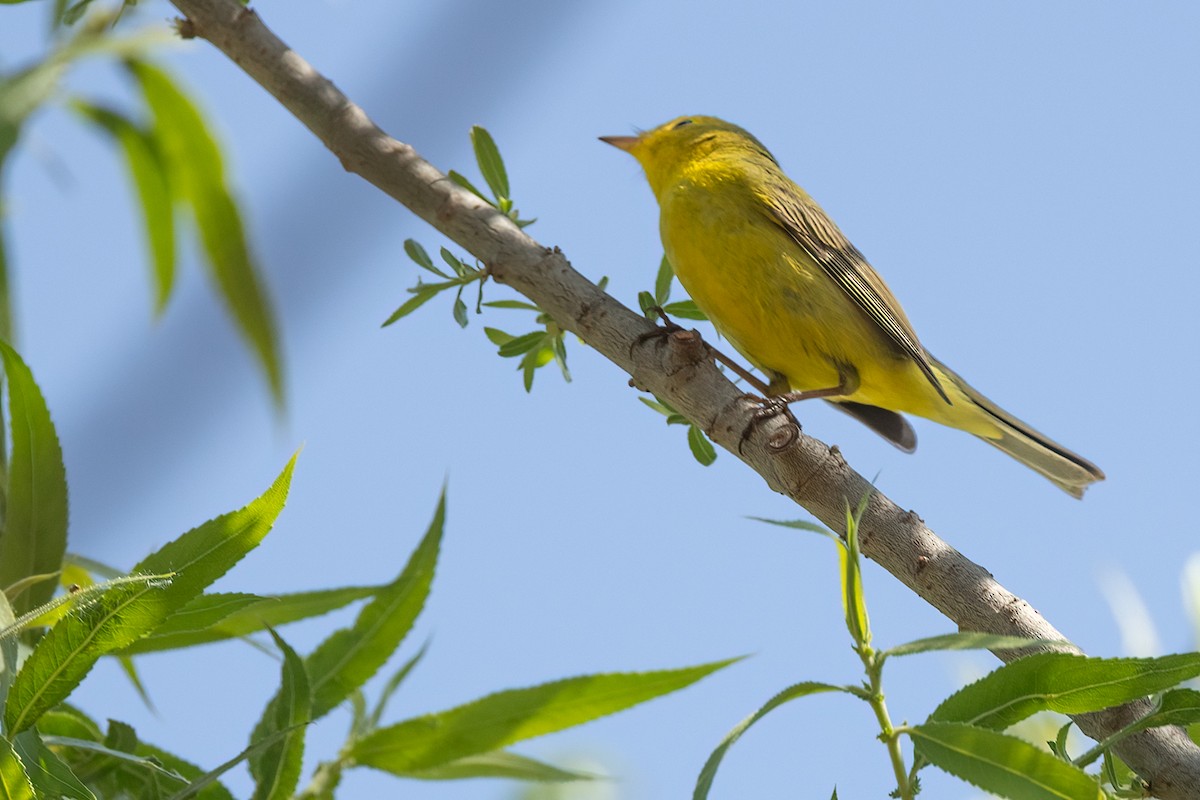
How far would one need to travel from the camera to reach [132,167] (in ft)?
9.70

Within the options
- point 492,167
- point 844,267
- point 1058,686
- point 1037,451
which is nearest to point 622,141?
point 844,267

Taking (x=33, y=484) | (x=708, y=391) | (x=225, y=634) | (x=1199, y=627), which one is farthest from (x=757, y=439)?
(x=1199, y=627)

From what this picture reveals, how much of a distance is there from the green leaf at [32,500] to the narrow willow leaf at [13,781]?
0.58m

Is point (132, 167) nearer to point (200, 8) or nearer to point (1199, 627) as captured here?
point (200, 8)

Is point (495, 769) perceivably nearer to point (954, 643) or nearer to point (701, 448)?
point (954, 643)

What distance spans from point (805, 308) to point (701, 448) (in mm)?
1524

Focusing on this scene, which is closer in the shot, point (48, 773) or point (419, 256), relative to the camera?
point (48, 773)

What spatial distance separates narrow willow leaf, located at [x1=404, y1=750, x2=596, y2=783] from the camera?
1.74 metres

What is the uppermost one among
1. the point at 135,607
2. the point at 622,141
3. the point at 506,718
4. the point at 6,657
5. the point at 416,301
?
the point at 622,141

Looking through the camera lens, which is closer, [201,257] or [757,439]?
[757,439]

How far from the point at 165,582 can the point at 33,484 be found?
21.1 inches

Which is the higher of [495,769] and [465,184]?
[465,184]

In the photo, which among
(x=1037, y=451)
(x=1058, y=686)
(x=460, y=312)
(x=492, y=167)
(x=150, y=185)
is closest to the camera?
(x=1058, y=686)

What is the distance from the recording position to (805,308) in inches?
157
